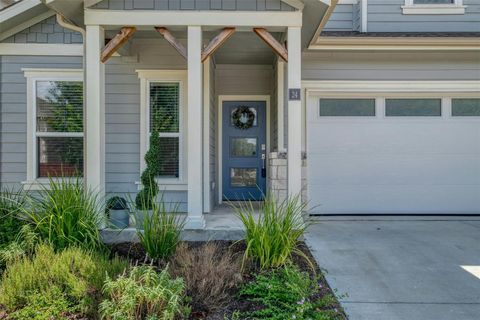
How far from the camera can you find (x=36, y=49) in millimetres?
5598

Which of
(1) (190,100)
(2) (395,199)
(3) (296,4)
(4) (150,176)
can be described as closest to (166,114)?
(4) (150,176)

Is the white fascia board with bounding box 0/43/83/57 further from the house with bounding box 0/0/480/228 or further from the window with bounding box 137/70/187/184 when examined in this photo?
the window with bounding box 137/70/187/184

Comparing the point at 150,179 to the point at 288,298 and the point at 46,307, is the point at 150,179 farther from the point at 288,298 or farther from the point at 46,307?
the point at 288,298

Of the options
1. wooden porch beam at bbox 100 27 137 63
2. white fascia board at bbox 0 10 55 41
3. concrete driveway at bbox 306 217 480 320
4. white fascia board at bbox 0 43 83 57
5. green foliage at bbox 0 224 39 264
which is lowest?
concrete driveway at bbox 306 217 480 320

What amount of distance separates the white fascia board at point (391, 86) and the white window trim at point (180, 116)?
2060 mm

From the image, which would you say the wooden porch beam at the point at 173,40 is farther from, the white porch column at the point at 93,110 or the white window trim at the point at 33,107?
the white window trim at the point at 33,107

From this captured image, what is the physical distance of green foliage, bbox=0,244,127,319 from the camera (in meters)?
2.64

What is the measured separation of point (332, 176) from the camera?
636 centimetres

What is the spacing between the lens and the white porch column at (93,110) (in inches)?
174

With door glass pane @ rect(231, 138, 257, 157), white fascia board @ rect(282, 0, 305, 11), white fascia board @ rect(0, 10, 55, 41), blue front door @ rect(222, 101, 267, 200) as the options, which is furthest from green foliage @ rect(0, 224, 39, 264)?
door glass pane @ rect(231, 138, 257, 157)

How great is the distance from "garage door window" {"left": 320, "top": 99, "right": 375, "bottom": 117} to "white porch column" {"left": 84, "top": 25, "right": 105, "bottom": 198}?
3.70 metres

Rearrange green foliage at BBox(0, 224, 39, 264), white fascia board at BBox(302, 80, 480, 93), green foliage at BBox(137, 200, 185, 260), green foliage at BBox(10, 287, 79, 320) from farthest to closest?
white fascia board at BBox(302, 80, 480, 93)
green foliage at BBox(137, 200, 185, 260)
green foliage at BBox(0, 224, 39, 264)
green foliage at BBox(10, 287, 79, 320)

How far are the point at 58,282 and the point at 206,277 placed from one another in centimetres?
115

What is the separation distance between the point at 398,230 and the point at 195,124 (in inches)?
135
